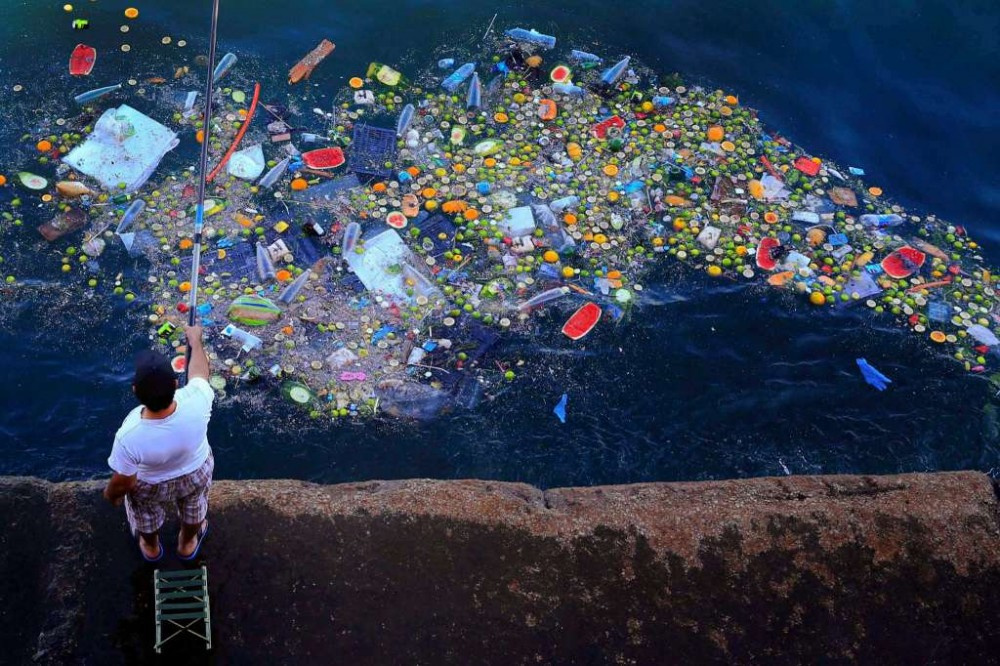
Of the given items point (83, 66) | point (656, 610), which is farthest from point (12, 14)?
point (656, 610)

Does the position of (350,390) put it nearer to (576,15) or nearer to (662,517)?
(662,517)

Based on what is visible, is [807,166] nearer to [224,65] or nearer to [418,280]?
[418,280]

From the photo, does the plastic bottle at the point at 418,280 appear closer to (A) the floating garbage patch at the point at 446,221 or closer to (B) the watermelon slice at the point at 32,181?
(A) the floating garbage patch at the point at 446,221

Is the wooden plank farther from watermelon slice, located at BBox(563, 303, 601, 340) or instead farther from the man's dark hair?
watermelon slice, located at BBox(563, 303, 601, 340)

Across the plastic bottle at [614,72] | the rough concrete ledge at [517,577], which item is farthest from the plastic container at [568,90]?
the rough concrete ledge at [517,577]

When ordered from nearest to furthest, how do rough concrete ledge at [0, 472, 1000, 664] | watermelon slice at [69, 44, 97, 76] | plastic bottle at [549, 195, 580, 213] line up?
rough concrete ledge at [0, 472, 1000, 664], plastic bottle at [549, 195, 580, 213], watermelon slice at [69, 44, 97, 76]

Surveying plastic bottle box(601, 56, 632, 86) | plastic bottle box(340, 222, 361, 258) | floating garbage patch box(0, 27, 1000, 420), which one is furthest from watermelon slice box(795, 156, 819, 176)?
plastic bottle box(340, 222, 361, 258)

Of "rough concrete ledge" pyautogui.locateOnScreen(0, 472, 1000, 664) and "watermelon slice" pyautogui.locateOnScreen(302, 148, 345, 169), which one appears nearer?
"rough concrete ledge" pyautogui.locateOnScreen(0, 472, 1000, 664)
